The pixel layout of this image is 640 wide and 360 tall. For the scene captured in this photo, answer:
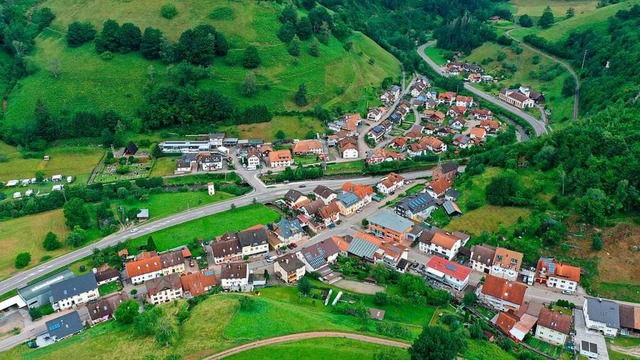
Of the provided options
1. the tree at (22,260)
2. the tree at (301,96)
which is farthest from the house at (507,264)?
the tree at (22,260)

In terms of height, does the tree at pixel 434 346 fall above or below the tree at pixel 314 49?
below

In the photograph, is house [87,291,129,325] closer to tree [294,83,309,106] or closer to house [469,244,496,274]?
house [469,244,496,274]

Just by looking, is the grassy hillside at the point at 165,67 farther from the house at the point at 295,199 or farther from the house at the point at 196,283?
the house at the point at 196,283

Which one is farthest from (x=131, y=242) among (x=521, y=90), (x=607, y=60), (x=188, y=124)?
(x=607, y=60)

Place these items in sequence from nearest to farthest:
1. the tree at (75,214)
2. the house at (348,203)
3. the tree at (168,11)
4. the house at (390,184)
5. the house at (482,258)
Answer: the house at (482,258)
the tree at (75,214)
the house at (348,203)
the house at (390,184)
the tree at (168,11)

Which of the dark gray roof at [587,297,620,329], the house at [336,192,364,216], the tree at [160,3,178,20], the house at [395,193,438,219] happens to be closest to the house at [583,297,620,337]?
the dark gray roof at [587,297,620,329]

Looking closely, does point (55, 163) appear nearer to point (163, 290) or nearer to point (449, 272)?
point (163, 290)

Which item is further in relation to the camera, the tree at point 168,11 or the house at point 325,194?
the tree at point 168,11
